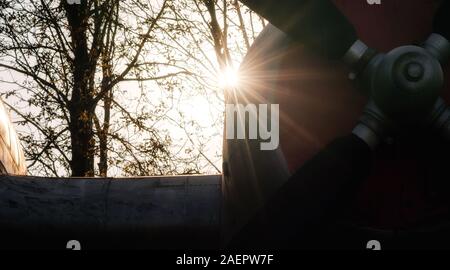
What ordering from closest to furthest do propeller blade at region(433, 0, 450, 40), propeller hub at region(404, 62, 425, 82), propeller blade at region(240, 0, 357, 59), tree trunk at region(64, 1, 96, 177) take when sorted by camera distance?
propeller hub at region(404, 62, 425, 82) < propeller blade at region(433, 0, 450, 40) < propeller blade at region(240, 0, 357, 59) < tree trunk at region(64, 1, 96, 177)

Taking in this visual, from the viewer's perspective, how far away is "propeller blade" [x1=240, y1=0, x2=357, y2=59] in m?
3.41

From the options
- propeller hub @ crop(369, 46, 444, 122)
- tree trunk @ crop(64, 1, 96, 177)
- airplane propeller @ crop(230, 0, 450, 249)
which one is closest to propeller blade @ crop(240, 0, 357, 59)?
airplane propeller @ crop(230, 0, 450, 249)

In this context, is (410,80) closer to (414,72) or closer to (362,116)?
(414,72)

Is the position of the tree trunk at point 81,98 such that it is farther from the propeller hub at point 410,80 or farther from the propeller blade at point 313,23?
the propeller hub at point 410,80

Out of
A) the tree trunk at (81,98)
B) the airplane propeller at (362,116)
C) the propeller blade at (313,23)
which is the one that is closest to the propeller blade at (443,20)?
the airplane propeller at (362,116)

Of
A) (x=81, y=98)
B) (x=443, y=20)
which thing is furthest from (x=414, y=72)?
(x=81, y=98)

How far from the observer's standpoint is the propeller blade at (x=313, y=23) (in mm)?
3408

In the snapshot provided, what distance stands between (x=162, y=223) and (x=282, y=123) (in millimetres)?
2016

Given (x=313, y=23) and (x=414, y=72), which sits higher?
(x=313, y=23)

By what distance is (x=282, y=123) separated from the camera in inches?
146

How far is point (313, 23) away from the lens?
11.5 ft

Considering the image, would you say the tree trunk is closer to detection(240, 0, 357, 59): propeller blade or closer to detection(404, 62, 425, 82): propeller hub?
detection(240, 0, 357, 59): propeller blade

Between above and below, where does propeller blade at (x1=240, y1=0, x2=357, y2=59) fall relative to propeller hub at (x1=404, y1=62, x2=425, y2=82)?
above
